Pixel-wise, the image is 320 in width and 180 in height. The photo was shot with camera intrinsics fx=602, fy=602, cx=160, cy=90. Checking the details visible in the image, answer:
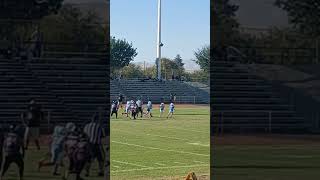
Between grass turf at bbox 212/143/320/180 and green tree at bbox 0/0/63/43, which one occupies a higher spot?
green tree at bbox 0/0/63/43

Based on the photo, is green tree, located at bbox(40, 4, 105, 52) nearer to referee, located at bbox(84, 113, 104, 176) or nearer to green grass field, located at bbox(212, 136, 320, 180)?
referee, located at bbox(84, 113, 104, 176)

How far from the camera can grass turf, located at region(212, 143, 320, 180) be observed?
7.07m

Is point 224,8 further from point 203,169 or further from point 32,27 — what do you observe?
point 203,169

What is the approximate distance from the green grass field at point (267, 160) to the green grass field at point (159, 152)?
2.47 m

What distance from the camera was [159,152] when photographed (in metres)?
14.4

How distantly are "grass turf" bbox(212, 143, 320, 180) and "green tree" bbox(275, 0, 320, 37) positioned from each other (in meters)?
1.37

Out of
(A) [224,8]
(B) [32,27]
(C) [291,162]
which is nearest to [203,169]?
(C) [291,162]

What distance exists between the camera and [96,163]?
6.36 metres

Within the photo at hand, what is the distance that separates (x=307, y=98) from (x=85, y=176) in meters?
2.72

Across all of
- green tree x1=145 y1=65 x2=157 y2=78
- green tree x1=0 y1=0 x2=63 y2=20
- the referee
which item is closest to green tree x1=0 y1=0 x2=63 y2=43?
green tree x1=0 y1=0 x2=63 y2=20

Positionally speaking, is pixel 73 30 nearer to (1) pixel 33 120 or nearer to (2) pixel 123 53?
(1) pixel 33 120

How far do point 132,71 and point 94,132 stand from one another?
6555cm

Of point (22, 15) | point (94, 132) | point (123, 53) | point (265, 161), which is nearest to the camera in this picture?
point (94, 132)

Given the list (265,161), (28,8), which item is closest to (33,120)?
(28,8)
